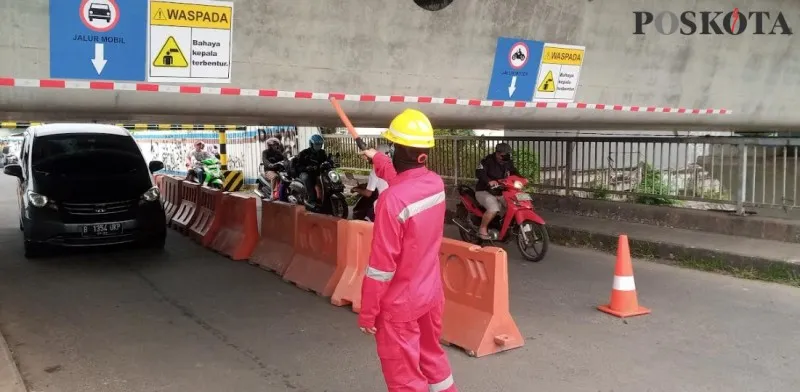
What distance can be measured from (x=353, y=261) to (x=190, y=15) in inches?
113

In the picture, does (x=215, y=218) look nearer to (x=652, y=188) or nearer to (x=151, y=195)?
(x=151, y=195)

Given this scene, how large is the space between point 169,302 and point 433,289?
4.21 m

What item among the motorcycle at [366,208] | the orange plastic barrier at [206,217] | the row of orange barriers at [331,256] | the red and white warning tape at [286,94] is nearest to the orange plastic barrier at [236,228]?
the row of orange barriers at [331,256]

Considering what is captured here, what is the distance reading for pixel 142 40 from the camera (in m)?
5.71

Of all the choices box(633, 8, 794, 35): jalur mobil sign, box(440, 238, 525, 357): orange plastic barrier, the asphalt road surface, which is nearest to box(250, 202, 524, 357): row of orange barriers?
box(440, 238, 525, 357): orange plastic barrier

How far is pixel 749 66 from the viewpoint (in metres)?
9.70

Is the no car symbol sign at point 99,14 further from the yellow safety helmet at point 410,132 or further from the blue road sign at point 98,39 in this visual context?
the yellow safety helmet at point 410,132

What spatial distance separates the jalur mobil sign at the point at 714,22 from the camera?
28.2ft

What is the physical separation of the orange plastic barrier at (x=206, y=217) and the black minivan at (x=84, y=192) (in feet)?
2.26

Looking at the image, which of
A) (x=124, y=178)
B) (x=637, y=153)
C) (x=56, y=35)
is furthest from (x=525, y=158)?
(x=56, y=35)

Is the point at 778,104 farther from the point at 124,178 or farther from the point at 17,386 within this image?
the point at 17,386

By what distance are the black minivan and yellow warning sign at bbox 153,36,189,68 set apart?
3652mm

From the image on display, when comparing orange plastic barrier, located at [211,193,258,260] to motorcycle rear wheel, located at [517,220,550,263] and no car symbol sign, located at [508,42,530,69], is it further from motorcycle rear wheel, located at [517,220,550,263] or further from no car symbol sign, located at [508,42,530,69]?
no car symbol sign, located at [508,42,530,69]

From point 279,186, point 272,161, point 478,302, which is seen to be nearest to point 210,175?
point 272,161
